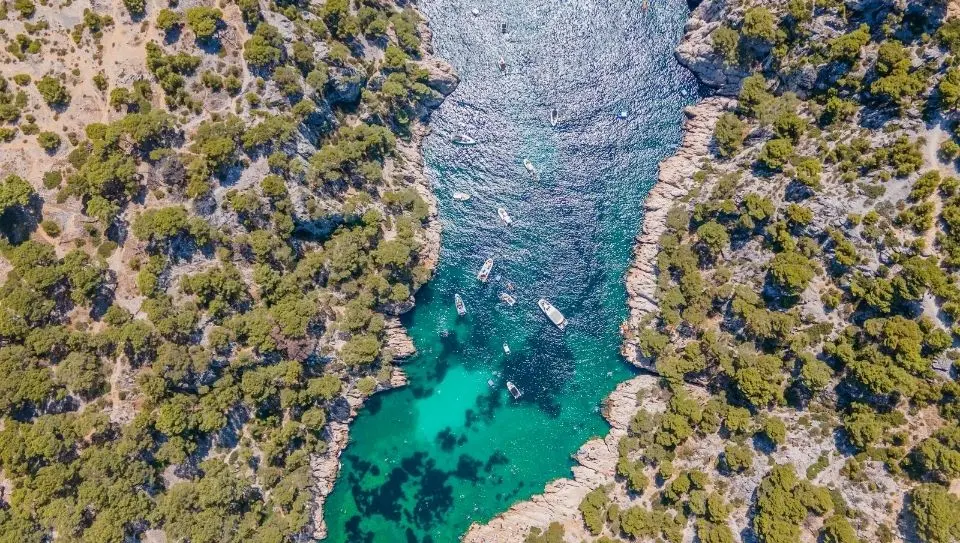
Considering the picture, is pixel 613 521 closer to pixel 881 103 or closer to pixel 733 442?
pixel 733 442

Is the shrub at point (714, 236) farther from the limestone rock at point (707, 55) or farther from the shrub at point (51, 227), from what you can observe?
the shrub at point (51, 227)

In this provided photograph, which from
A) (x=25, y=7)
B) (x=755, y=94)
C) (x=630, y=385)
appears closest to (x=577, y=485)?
(x=630, y=385)

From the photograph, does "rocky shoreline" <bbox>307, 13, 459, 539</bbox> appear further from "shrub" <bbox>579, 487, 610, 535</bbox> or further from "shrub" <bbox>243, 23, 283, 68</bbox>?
"shrub" <bbox>579, 487, 610, 535</bbox>

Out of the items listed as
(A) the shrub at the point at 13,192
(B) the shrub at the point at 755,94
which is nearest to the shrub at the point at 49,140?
(A) the shrub at the point at 13,192

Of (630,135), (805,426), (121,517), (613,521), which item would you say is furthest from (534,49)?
(121,517)

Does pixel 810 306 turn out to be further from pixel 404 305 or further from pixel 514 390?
pixel 404 305

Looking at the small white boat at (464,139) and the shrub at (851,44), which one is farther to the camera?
the small white boat at (464,139)
